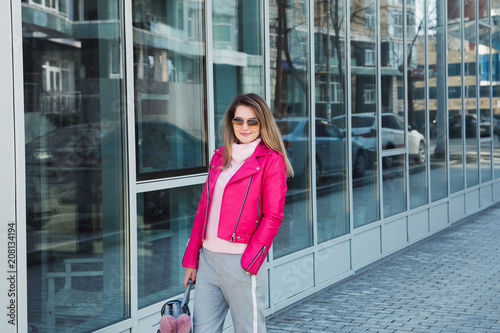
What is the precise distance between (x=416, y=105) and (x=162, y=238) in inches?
262

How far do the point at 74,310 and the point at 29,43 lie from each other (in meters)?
1.67

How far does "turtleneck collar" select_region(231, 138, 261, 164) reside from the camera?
3.77 metres

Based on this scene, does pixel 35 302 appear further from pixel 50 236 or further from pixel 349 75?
pixel 349 75

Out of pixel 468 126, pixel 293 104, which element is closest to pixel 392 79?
pixel 293 104

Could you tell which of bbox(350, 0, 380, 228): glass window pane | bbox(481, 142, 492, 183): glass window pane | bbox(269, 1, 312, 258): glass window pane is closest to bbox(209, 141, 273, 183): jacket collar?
bbox(269, 1, 312, 258): glass window pane

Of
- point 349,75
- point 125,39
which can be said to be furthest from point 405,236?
point 125,39

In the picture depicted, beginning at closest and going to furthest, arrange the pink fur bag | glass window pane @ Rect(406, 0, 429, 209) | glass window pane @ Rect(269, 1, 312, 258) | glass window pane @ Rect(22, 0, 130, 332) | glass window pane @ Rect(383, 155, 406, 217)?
1. the pink fur bag
2. glass window pane @ Rect(22, 0, 130, 332)
3. glass window pane @ Rect(269, 1, 312, 258)
4. glass window pane @ Rect(383, 155, 406, 217)
5. glass window pane @ Rect(406, 0, 429, 209)

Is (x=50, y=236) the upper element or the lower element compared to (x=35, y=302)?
upper

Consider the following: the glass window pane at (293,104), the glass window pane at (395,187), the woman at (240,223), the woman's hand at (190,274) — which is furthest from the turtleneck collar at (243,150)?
the glass window pane at (395,187)

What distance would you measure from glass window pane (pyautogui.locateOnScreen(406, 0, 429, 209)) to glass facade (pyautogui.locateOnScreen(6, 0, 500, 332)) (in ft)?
0.13

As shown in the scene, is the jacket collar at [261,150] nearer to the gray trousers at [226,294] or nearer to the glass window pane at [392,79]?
the gray trousers at [226,294]

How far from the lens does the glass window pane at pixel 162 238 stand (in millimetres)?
5082

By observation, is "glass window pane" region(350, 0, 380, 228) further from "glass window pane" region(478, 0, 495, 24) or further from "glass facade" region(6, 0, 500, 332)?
"glass window pane" region(478, 0, 495, 24)

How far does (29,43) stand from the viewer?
405 centimetres
